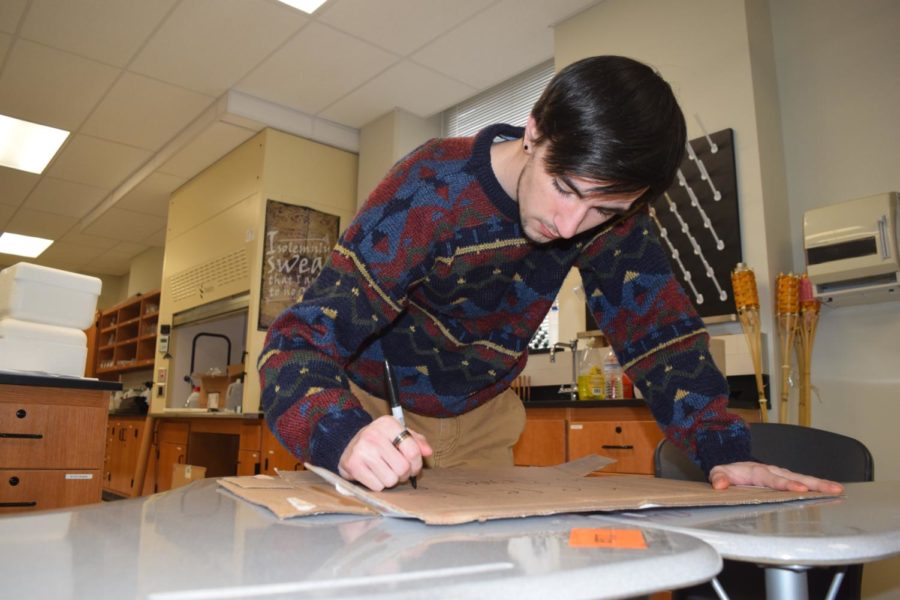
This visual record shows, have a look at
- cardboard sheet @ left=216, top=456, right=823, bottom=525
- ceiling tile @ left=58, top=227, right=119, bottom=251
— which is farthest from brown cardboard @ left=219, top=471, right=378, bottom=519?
ceiling tile @ left=58, top=227, right=119, bottom=251

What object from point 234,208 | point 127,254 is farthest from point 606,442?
point 127,254

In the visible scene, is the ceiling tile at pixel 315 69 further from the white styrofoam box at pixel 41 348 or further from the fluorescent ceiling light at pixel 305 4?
the white styrofoam box at pixel 41 348

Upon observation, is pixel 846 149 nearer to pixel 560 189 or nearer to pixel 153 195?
pixel 560 189

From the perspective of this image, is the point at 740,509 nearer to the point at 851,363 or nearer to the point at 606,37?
the point at 851,363

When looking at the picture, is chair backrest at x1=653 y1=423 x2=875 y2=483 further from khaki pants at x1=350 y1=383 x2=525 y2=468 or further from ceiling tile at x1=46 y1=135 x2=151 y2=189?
ceiling tile at x1=46 y1=135 x2=151 y2=189

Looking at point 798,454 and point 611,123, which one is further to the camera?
point 798,454

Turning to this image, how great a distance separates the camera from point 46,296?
2.44 meters

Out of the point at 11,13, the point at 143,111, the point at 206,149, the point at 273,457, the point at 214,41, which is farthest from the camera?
the point at 206,149

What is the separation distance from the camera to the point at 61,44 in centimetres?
391

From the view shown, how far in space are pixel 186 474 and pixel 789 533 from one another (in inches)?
176

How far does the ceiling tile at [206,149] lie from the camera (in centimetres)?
472

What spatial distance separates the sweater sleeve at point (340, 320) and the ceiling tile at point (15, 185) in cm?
582

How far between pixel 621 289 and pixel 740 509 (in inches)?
20.8

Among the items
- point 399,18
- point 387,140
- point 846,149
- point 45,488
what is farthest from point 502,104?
point 45,488
